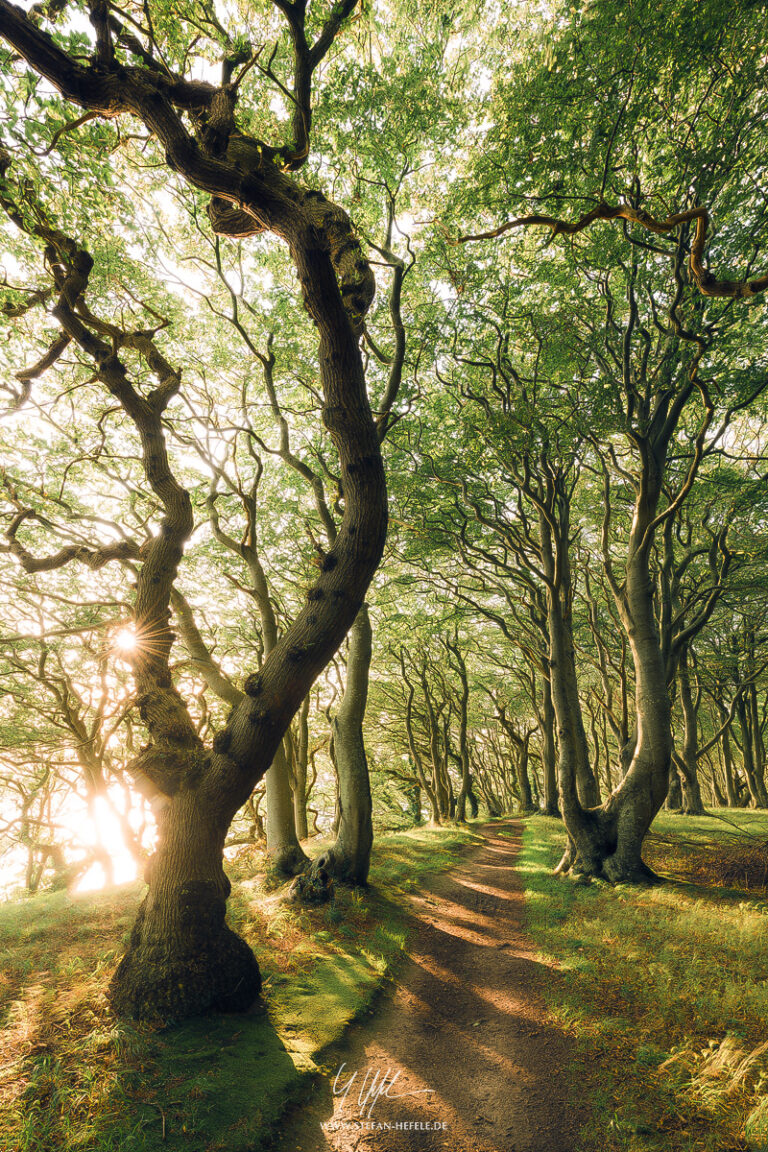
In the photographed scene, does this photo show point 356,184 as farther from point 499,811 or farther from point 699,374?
point 499,811

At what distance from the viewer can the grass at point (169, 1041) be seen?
3352mm

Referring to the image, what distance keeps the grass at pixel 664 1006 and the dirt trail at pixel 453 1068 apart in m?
0.32

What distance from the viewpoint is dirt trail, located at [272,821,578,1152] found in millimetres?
3684

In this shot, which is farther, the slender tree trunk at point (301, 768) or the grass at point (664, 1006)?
the slender tree trunk at point (301, 768)

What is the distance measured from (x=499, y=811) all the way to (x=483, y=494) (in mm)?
31615

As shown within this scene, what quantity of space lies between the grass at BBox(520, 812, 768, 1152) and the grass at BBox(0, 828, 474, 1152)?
2487 millimetres

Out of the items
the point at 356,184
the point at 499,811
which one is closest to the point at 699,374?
the point at 356,184

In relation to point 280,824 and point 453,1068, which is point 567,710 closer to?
point 280,824

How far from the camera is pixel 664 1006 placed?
15.9 ft

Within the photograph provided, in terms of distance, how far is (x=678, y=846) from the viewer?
39.6 feet

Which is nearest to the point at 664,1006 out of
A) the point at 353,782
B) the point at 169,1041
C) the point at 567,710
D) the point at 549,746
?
the point at 169,1041

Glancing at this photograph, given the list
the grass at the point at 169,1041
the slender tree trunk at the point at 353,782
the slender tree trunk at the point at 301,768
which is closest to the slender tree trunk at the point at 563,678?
the slender tree trunk at the point at 353,782

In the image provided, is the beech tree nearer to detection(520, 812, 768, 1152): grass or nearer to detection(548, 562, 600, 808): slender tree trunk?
detection(520, 812, 768, 1152): grass

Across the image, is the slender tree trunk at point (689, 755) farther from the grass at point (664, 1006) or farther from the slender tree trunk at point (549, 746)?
the grass at point (664, 1006)
